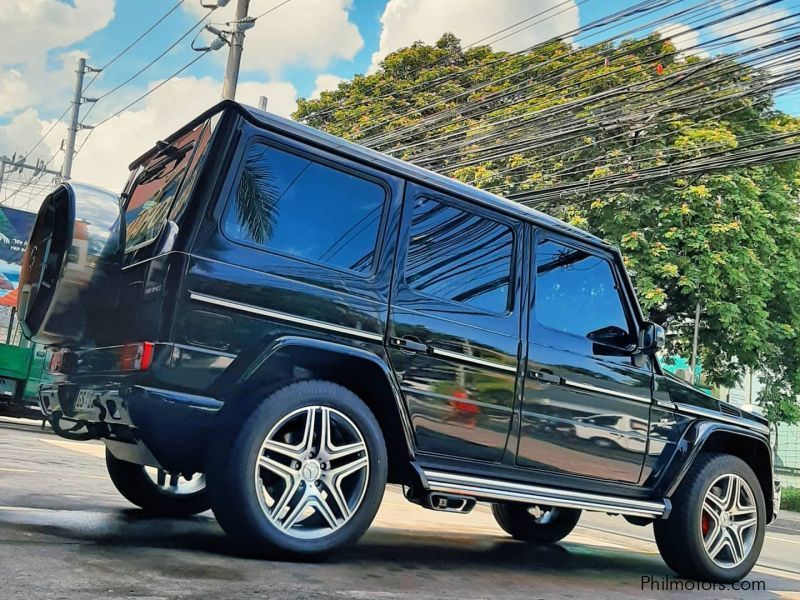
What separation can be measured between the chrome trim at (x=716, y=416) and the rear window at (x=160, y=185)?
10.5 feet

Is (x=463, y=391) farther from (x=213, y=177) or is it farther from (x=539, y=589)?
(x=213, y=177)

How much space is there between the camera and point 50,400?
12.4ft

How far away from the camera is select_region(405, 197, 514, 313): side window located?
13.0ft

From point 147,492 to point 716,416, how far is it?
11.6 feet

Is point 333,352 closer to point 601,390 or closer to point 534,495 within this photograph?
point 534,495

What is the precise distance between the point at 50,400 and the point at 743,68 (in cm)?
1021

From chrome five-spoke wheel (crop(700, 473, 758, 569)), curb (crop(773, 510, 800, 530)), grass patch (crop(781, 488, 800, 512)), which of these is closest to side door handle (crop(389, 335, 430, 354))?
chrome five-spoke wheel (crop(700, 473, 758, 569))

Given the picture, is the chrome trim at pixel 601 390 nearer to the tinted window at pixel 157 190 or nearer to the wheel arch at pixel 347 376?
the wheel arch at pixel 347 376

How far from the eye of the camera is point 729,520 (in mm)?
4840

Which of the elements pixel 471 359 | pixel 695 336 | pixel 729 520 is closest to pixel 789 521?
pixel 695 336

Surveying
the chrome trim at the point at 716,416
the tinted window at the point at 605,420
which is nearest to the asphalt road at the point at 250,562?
the tinted window at the point at 605,420

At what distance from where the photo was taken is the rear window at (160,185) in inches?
137

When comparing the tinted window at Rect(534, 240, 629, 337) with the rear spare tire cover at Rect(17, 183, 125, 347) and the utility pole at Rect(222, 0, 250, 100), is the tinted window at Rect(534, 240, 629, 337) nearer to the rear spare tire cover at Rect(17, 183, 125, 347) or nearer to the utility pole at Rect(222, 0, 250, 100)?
the rear spare tire cover at Rect(17, 183, 125, 347)

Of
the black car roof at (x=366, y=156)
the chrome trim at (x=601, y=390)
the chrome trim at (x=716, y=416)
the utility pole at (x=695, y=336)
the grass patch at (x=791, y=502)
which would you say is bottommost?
the grass patch at (x=791, y=502)
